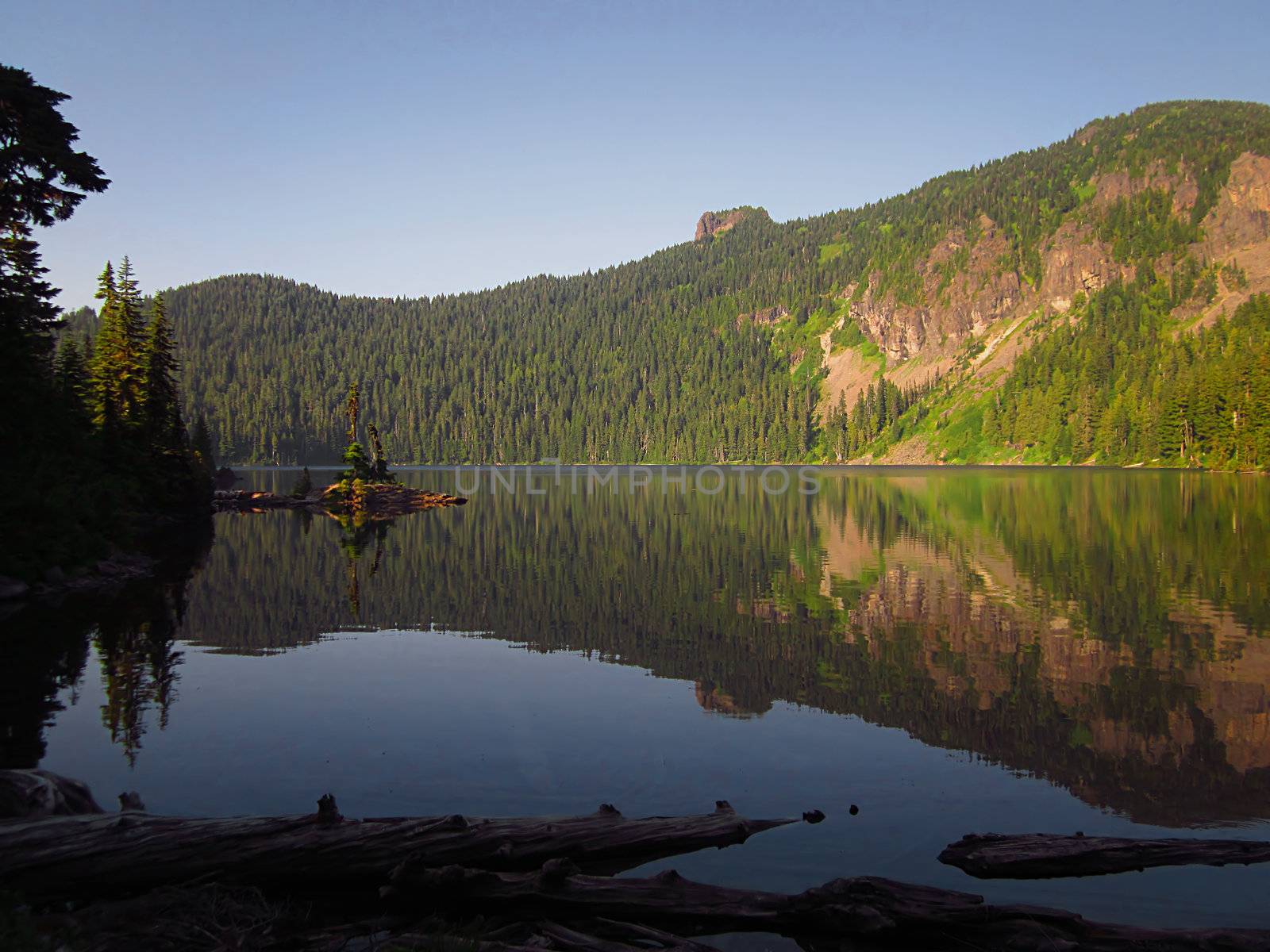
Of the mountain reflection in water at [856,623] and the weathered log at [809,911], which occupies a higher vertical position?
the weathered log at [809,911]

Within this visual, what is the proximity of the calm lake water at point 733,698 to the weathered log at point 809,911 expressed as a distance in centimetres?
121

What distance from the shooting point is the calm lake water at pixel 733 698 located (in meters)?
11.0

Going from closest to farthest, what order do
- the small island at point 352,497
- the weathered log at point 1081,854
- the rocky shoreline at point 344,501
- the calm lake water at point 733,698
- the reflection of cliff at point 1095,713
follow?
1. the weathered log at point 1081,854
2. the calm lake water at point 733,698
3. the reflection of cliff at point 1095,713
4. the rocky shoreline at point 344,501
5. the small island at point 352,497

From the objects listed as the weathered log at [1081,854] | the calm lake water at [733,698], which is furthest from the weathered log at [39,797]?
the weathered log at [1081,854]

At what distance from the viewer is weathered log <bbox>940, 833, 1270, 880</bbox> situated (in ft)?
29.6

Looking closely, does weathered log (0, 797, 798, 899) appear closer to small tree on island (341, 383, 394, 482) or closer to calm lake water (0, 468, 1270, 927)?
calm lake water (0, 468, 1270, 927)

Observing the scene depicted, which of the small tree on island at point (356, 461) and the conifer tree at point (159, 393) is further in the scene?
the small tree on island at point (356, 461)

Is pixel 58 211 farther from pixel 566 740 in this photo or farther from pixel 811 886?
pixel 811 886

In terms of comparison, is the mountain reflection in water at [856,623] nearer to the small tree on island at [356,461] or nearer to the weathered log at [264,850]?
the weathered log at [264,850]

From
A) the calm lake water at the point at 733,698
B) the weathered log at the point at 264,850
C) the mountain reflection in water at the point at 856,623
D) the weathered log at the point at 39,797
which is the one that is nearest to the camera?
the weathered log at the point at 264,850

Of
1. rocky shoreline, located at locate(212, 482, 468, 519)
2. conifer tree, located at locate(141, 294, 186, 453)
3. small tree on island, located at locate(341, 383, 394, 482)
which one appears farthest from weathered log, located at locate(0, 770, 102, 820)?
small tree on island, located at locate(341, 383, 394, 482)

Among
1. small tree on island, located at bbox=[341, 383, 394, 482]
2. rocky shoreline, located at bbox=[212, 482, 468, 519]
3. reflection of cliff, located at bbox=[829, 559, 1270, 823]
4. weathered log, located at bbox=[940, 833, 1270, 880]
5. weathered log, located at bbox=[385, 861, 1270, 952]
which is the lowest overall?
reflection of cliff, located at bbox=[829, 559, 1270, 823]

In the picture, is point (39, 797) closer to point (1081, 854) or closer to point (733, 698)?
point (733, 698)

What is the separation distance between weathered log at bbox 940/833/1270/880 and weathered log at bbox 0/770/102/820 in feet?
33.0
